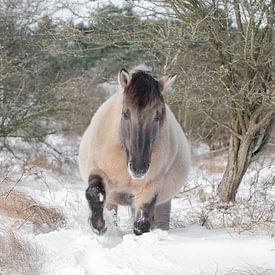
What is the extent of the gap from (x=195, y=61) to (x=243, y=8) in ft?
4.92

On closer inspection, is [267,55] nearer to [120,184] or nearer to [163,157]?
[163,157]

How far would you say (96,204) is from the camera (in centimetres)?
557

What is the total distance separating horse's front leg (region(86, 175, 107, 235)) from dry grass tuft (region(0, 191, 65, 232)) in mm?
489

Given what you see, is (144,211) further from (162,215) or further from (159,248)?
(159,248)

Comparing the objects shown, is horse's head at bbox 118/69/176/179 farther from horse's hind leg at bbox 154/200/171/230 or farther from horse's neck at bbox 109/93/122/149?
horse's hind leg at bbox 154/200/171/230

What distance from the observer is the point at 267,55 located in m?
7.52

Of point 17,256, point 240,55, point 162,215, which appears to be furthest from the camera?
point 240,55

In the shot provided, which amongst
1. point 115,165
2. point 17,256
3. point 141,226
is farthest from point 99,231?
point 17,256

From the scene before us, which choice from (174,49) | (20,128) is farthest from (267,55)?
(20,128)

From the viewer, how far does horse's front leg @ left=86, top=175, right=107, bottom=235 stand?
552cm

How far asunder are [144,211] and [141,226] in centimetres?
20

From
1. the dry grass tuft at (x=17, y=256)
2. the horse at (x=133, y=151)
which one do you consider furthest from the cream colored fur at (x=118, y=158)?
the dry grass tuft at (x=17, y=256)

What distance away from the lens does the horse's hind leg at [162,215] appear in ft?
21.2

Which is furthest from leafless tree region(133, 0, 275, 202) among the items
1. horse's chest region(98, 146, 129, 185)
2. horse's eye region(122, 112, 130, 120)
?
horse's chest region(98, 146, 129, 185)
